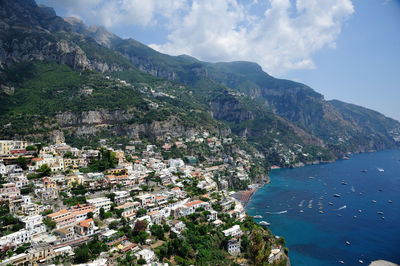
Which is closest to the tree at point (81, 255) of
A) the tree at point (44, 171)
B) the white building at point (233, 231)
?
the tree at point (44, 171)

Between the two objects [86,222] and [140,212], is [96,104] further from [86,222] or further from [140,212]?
[86,222]

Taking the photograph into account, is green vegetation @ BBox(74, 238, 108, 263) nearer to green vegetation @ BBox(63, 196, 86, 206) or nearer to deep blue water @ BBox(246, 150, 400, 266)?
green vegetation @ BBox(63, 196, 86, 206)

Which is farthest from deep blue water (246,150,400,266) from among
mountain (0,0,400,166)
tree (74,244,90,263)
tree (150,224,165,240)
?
mountain (0,0,400,166)

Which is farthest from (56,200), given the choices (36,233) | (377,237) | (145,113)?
(145,113)

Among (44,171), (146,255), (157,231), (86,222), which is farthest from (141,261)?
(44,171)

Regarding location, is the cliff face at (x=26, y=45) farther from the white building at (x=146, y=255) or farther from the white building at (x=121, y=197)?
the white building at (x=146, y=255)

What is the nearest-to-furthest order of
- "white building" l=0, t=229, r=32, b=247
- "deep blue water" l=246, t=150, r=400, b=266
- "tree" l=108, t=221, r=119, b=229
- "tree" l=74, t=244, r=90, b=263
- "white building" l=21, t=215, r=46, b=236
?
"white building" l=0, t=229, r=32, b=247 < "tree" l=74, t=244, r=90, b=263 < "white building" l=21, t=215, r=46, b=236 < "tree" l=108, t=221, r=119, b=229 < "deep blue water" l=246, t=150, r=400, b=266
